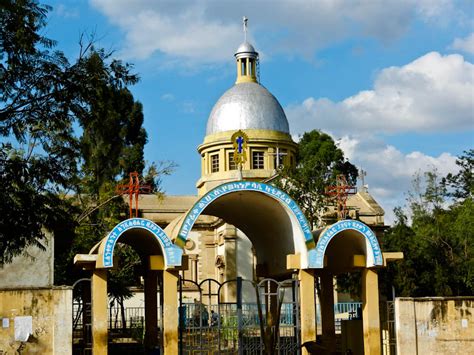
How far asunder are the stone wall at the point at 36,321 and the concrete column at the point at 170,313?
2.34 meters

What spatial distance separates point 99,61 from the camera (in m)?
17.2

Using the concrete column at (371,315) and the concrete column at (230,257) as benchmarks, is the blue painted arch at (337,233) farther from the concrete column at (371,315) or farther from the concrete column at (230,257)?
the concrete column at (230,257)

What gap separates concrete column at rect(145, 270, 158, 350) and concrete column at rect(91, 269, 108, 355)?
4234 millimetres

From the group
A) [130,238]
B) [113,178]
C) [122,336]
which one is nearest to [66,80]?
[130,238]

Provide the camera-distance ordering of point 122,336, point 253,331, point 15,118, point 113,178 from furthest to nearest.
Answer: point 113,178
point 122,336
point 253,331
point 15,118

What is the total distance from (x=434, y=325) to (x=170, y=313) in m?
7.09

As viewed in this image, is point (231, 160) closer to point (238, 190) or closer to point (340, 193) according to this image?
point (340, 193)

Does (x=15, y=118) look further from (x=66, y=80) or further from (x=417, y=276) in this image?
(x=417, y=276)

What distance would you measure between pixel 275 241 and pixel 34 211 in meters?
9.79

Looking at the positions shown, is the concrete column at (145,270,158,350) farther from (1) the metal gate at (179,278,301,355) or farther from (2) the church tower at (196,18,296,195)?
(2) the church tower at (196,18,296,195)

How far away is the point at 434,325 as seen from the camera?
2262 centimetres

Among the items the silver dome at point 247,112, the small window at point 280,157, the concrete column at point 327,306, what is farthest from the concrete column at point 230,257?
the concrete column at point 327,306

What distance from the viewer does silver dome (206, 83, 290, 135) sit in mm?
50031

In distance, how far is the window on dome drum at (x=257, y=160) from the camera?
161 feet
